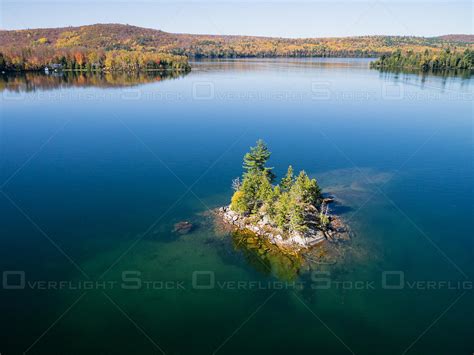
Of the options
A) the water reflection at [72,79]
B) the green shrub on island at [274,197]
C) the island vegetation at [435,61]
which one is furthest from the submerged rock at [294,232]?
the island vegetation at [435,61]

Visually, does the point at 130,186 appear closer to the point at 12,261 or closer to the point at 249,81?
the point at 12,261

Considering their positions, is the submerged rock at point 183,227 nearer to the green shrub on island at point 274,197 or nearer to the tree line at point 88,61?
the green shrub on island at point 274,197

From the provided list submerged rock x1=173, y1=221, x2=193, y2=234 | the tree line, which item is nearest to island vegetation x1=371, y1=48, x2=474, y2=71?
the tree line

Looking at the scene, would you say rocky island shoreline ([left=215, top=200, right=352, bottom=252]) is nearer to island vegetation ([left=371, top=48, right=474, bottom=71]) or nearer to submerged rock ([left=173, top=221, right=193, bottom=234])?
submerged rock ([left=173, top=221, right=193, bottom=234])

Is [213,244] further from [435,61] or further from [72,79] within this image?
[435,61]

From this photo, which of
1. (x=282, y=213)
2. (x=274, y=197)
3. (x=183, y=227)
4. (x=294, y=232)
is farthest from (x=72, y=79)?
(x=294, y=232)
